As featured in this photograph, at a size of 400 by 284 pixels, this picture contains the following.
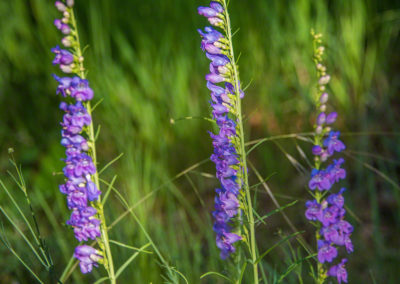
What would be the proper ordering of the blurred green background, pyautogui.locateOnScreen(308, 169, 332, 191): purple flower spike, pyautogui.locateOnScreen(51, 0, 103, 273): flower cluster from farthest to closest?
the blurred green background → pyautogui.locateOnScreen(308, 169, 332, 191): purple flower spike → pyautogui.locateOnScreen(51, 0, 103, 273): flower cluster

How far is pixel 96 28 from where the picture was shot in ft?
12.6

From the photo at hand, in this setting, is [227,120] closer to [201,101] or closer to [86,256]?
[86,256]

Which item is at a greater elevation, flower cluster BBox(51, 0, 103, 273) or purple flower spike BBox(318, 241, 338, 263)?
flower cluster BBox(51, 0, 103, 273)

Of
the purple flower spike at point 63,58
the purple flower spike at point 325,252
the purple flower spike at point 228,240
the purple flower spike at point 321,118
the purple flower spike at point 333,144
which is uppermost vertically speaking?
the purple flower spike at point 63,58

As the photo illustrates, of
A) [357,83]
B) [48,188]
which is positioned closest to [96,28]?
[48,188]

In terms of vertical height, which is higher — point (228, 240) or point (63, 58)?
point (63, 58)

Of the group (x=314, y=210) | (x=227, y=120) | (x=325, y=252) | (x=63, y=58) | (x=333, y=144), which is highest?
(x=63, y=58)

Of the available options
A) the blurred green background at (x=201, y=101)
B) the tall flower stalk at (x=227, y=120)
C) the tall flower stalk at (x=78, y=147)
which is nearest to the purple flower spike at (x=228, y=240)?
the tall flower stalk at (x=227, y=120)

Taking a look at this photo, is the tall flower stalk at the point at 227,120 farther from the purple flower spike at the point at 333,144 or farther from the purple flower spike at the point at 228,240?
the purple flower spike at the point at 333,144

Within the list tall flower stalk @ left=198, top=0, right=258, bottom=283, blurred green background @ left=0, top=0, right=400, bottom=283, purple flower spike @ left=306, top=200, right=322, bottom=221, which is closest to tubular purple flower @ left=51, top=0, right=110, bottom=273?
tall flower stalk @ left=198, top=0, right=258, bottom=283

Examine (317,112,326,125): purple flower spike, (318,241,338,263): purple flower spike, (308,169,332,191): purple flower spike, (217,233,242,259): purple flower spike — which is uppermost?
(317,112,326,125): purple flower spike

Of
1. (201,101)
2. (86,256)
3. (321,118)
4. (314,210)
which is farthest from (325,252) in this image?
(201,101)

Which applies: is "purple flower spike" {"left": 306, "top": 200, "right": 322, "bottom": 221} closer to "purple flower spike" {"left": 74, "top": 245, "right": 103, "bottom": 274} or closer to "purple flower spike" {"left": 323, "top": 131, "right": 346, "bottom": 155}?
"purple flower spike" {"left": 323, "top": 131, "right": 346, "bottom": 155}

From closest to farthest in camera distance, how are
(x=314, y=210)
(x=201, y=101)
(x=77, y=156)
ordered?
(x=77, y=156), (x=314, y=210), (x=201, y=101)
